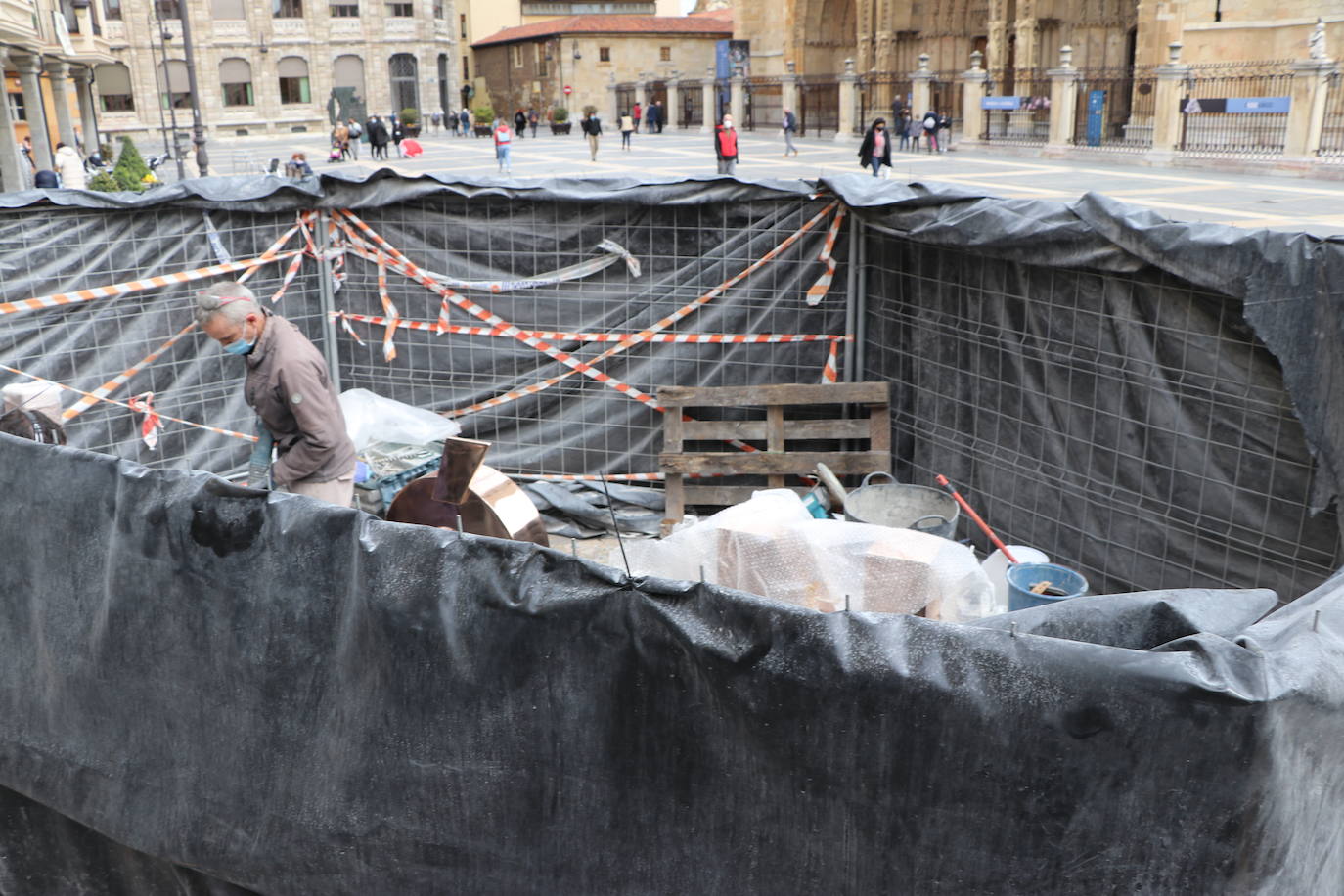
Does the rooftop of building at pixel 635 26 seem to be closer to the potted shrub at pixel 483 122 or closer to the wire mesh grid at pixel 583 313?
the potted shrub at pixel 483 122

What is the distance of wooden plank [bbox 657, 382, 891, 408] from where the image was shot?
7223 mm

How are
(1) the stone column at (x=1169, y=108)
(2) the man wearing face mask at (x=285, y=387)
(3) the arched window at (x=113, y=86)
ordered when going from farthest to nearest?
(3) the arched window at (x=113, y=86) → (1) the stone column at (x=1169, y=108) → (2) the man wearing face mask at (x=285, y=387)

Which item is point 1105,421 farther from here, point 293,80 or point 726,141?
point 293,80

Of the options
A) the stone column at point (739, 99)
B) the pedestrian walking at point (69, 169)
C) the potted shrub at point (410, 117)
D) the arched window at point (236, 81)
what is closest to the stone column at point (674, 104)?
the stone column at point (739, 99)

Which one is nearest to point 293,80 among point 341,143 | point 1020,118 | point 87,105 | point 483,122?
point 483,122

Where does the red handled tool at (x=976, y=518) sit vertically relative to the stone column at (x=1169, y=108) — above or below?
below

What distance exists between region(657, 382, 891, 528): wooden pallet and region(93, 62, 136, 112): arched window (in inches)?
2367

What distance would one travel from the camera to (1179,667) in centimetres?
200

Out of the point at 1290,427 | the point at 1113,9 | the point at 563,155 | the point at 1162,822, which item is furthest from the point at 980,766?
the point at 1113,9

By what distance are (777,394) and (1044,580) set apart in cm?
268

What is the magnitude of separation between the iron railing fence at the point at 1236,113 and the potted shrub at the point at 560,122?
104 ft

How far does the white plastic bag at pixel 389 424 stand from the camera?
792cm

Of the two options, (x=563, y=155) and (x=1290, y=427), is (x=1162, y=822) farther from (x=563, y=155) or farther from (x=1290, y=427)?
(x=563, y=155)

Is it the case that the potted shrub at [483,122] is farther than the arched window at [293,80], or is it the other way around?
the arched window at [293,80]
